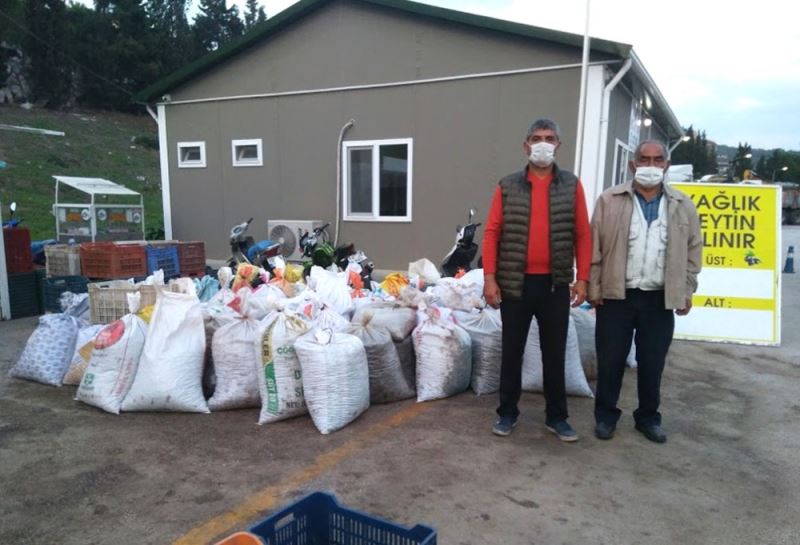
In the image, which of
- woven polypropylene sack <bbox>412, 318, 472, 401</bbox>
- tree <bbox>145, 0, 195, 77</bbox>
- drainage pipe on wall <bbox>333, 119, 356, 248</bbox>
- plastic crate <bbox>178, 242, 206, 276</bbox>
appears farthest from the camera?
tree <bbox>145, 0, 195, 77</bbox>

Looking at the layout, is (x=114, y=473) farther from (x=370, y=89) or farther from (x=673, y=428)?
(x=370, y=89)

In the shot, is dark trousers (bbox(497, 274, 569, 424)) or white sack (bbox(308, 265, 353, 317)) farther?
white sack (bbox(308, 265, 353, 317))

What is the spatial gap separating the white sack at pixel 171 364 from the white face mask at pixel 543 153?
7.76 feet

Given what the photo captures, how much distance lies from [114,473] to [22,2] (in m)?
36.3

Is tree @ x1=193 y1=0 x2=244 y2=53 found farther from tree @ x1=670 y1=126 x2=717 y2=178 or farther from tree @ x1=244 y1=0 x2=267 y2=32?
tree @ x1=670 y1=126 x2=717 y2=178

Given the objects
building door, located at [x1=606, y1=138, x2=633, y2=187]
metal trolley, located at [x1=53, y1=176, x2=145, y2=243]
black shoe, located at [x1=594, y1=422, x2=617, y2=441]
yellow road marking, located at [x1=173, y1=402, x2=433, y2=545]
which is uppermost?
building door, located at [x1=606, y1=138, x2=633, y2=187]

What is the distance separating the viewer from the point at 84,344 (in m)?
3.92

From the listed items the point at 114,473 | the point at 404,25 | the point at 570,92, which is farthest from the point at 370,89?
the point at 114,473

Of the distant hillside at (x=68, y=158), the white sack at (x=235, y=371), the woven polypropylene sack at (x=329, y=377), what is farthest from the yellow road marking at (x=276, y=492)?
the distant hillside at (x=68, y=158)

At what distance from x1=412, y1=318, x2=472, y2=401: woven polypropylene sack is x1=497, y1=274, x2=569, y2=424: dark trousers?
20.4 inches

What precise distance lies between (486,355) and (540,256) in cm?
106

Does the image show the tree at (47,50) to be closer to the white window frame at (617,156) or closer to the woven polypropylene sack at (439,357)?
the white window frame at (617,156)

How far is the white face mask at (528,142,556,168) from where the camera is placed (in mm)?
2881

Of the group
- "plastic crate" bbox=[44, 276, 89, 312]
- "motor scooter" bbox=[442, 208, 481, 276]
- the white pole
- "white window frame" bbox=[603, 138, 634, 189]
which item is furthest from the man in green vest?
"white window frame" bbox=[603, 138, 634, 189]
